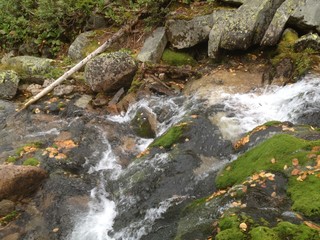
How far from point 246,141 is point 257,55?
4558 mm

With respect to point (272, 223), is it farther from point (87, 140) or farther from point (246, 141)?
point (87, 140)

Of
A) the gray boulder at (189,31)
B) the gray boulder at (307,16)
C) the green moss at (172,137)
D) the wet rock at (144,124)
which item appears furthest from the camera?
the gray boulder at (189,31)

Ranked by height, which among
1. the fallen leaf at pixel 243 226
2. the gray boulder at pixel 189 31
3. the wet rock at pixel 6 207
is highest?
the fallen leaf at pixel 243 226

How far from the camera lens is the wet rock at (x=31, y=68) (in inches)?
503

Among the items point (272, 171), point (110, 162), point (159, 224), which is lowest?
point (110, 162)

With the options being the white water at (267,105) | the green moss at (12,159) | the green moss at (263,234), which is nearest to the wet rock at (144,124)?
the white water at (267,105)

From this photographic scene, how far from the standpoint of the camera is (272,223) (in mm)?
4375

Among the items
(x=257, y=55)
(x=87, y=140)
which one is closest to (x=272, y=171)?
(x=87, y=140)

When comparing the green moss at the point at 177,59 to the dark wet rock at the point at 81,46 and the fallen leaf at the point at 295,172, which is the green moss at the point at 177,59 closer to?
the dark wet rock at the point at 81,46

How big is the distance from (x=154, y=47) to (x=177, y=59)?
3.01ft

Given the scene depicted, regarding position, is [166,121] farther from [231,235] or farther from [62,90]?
[231,235]

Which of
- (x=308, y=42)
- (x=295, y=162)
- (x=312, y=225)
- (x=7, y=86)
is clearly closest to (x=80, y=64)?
(x=7, y=86)

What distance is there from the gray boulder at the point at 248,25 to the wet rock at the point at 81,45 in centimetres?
566

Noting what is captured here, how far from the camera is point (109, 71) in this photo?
35.8 ft
